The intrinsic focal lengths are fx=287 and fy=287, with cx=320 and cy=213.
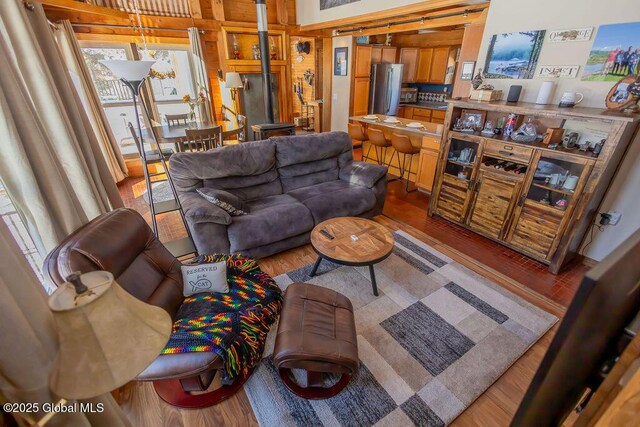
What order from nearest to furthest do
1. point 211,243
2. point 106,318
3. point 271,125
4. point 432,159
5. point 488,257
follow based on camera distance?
point 106,318
point 211,243
point 488,257
point 432,159
point 271,125

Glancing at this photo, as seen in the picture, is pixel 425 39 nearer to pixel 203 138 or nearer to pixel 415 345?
pixel 203 138

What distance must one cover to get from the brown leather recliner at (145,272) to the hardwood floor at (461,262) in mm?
72

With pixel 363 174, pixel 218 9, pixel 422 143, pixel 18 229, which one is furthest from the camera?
pixel 218 9

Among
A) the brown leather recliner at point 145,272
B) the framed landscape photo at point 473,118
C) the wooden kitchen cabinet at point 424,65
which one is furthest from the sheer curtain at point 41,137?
the wooden kitchen cabinet at point 424,65

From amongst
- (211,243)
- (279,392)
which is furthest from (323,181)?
(279,392)

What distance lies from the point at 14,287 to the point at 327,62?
6.59 m

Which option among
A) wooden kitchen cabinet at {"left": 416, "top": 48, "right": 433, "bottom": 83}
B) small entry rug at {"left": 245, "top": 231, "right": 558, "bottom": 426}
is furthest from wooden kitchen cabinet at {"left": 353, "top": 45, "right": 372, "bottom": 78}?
small entry rug at {"left": 245, "top": 231, "right": 558, "bottom": 426}

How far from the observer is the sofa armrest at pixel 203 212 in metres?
2.37

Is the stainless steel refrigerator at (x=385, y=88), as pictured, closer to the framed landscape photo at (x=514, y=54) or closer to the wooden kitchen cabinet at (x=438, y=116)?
the wooden kitchen cabinet at (x=438, y=116)

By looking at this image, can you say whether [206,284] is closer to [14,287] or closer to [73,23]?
[14,287]

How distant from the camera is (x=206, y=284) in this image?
185 cm

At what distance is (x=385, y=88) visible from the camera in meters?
6.14

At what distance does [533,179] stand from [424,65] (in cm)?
492

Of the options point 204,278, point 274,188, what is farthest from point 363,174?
point 204,278
